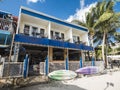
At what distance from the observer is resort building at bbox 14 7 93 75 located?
1158cm

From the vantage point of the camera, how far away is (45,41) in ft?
41.3

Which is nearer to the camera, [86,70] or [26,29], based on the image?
[86,70]

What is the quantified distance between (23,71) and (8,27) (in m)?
4.80

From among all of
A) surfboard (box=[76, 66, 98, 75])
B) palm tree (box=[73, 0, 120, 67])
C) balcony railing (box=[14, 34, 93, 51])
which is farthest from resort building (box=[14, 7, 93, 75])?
palm tree (box=[73, 0, 120, 67])

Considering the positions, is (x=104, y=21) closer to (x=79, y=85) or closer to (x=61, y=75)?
(x=61, y=75)

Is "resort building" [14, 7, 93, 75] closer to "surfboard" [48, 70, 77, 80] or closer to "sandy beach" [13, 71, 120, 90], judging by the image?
"surfboard" [48, 70, 77, 80]

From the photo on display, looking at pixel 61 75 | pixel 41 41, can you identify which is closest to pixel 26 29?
pixel 41 41

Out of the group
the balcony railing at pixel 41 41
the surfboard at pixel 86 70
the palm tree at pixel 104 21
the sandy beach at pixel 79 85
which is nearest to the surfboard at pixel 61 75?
the sandy beach at pixel 79 85

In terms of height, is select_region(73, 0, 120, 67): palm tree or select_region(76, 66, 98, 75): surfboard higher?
select_region(73, 0, 120, 67): palm tree

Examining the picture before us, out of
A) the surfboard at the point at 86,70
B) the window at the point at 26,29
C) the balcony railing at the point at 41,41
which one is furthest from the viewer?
the window at the point at 26,29

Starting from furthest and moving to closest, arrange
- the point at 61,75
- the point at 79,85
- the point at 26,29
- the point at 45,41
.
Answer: the point at 26,29 < the point at 45,41 < the point at 61,75 < the point at 79,85

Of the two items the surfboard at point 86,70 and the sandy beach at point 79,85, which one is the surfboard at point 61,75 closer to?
the sandy beach at point 79,85

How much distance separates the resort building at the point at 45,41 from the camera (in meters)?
11.6

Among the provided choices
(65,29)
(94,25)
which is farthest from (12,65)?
(94,25)
